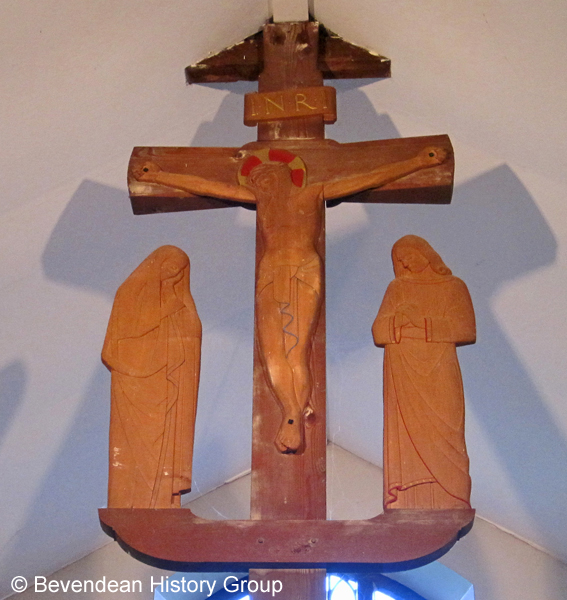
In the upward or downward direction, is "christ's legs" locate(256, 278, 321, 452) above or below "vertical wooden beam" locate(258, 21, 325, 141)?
below

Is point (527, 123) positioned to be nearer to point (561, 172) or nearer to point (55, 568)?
point (561, 172)

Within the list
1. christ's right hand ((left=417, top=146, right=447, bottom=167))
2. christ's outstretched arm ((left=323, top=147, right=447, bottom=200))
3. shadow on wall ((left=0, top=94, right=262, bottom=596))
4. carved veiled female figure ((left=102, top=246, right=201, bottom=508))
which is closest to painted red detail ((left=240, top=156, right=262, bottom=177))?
christ's outstretched arm ((left=323, top=147, right=447, bottom=200))

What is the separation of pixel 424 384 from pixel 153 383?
69cm

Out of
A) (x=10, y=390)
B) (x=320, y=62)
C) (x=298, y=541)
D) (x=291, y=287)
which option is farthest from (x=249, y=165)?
(x=10, y=390)

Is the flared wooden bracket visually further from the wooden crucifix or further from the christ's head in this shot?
the christ's head

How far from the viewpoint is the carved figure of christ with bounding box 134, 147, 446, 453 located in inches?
86.8

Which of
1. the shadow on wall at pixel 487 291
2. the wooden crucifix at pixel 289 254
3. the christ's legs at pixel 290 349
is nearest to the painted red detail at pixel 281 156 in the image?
the wooden crucifix at pixel 289 254

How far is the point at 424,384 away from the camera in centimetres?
222

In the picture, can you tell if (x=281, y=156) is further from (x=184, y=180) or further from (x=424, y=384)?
(x=424, y=384)

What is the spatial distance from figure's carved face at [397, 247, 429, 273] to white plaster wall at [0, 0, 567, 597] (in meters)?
0.64

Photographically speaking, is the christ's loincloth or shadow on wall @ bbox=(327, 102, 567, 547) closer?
the christ's loincloth

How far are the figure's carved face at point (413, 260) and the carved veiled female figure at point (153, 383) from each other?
1.97ft

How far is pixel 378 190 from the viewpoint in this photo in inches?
100

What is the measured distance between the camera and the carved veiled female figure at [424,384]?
2111mm
